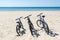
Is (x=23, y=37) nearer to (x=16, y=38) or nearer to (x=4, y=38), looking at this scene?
(x=16, y=38)

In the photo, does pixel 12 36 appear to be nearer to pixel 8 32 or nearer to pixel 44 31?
pixel 8 32

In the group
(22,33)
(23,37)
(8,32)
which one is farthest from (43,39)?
(8,32)

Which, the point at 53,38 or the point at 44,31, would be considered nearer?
the point at 53,38

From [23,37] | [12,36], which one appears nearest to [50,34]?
[23,37]

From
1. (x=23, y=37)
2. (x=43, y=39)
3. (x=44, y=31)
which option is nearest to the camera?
(x=43, y=39)

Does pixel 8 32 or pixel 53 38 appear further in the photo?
pixel 8 32

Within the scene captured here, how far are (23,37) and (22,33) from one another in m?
1.16

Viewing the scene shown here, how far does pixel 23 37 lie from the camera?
12.4 meters

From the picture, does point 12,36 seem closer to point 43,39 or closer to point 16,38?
point 16,38

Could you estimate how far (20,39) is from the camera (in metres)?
11.9

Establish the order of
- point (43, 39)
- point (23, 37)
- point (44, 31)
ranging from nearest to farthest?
point (43, 39)
point (23, 37)
point (44, 31)

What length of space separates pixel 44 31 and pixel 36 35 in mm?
1221

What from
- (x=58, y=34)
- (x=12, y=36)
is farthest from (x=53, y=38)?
(x=12, y=36)

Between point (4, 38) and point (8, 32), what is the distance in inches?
68.6
